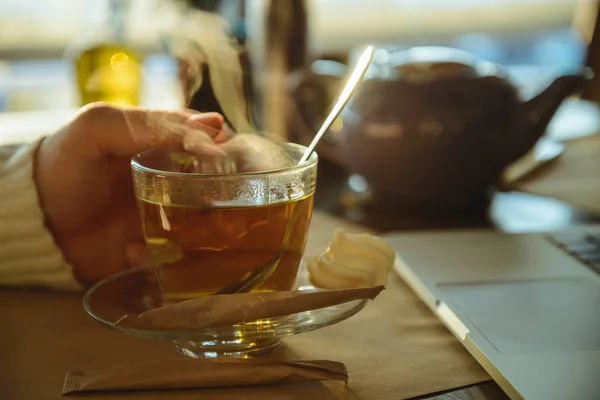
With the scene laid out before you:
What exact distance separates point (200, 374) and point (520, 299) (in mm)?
273

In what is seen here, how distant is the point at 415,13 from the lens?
6.27ft

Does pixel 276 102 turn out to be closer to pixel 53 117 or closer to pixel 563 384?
pixel 53 117

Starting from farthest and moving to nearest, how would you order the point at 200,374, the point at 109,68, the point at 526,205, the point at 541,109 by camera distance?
1. the point at 109,68
2. the point at 526,205
3. the point at 541,109
4. the point at 200,374

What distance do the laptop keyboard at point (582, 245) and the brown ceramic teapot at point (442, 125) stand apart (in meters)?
0.14

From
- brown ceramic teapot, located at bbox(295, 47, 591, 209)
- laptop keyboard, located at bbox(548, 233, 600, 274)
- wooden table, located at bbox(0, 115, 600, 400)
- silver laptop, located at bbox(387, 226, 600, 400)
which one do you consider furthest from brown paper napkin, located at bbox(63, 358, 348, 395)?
brown ceramic teapot, located at bbox(295, 47, 591, 209)

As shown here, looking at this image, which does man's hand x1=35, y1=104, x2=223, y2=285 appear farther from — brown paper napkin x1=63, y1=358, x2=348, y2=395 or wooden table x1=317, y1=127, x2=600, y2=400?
wooden table x1=317, y1=127, x2=600, y2=400

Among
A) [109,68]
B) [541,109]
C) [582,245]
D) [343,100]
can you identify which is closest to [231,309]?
[343,100]

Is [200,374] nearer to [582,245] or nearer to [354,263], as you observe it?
[354,263]

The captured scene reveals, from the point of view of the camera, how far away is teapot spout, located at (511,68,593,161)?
0.73m

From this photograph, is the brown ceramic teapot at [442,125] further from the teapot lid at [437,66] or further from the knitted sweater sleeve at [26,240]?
the knitted sweater sleeve at [26,240]

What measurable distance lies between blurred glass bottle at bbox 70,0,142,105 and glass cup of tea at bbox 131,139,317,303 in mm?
644

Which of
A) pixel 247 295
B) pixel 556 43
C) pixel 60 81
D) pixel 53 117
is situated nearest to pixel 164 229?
pixel 247 295

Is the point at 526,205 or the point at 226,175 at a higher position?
the point at 226,175

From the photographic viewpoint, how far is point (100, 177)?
1.81 ft
